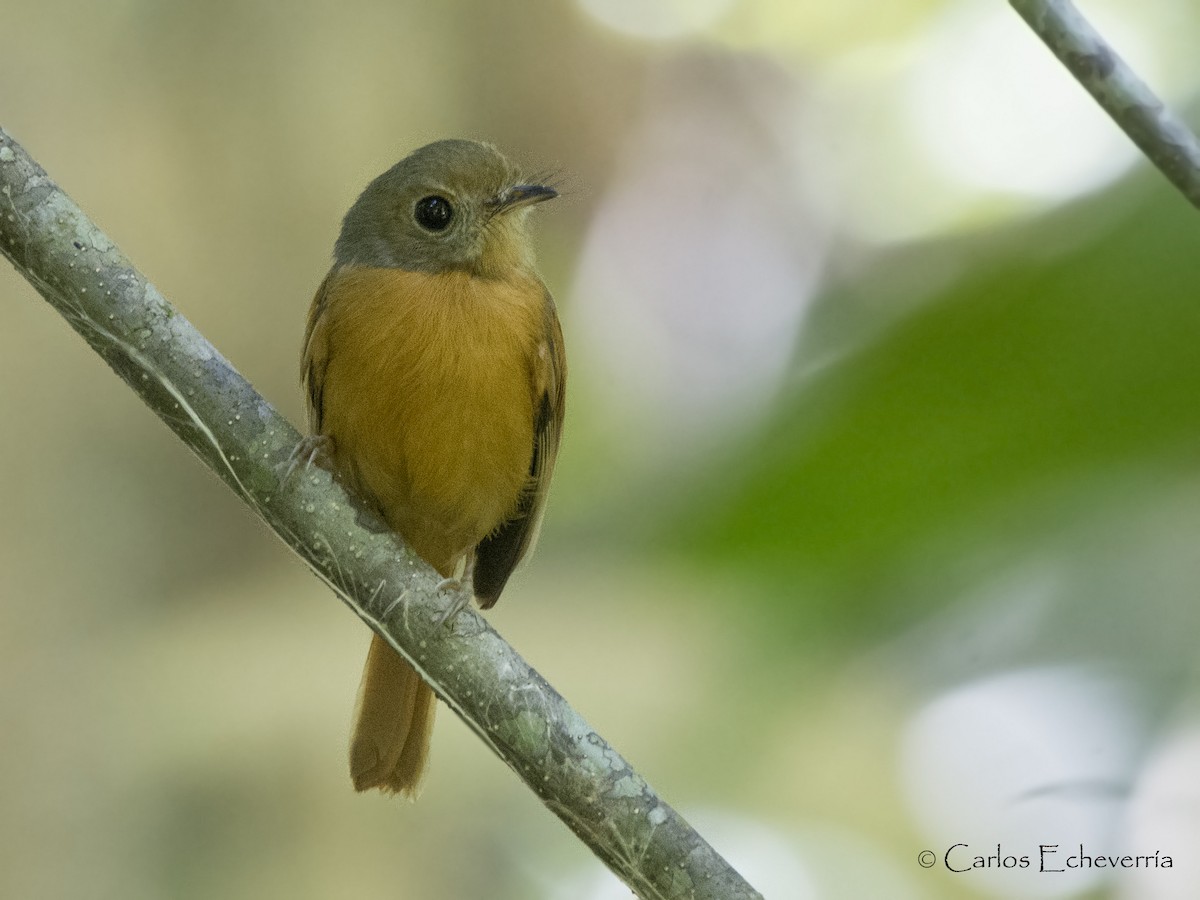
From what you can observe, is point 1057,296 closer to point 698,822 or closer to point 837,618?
point 837,618

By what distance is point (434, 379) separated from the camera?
9.61 feet

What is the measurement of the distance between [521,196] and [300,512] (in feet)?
4.12

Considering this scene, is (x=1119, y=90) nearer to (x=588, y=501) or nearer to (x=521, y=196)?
(x=521, y=196)

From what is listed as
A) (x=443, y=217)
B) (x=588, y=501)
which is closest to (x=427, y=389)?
(x=443, y=217)

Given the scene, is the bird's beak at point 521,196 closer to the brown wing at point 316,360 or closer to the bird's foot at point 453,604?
the brown wing at point 316,360

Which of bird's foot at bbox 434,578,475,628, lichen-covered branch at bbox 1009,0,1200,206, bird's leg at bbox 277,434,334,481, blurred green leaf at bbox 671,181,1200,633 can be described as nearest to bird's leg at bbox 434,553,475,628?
bird's foot at bbox 434,578,475,628

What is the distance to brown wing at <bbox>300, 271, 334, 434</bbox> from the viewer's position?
3021 millimetres

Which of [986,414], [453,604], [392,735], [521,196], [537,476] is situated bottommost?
[453,604]

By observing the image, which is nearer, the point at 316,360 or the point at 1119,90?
the point at 1119,90

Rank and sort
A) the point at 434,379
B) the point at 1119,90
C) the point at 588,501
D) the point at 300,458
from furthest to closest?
the point at 588,501 → the point at 434,379 → the point at 300,458 → the point at 1119,90

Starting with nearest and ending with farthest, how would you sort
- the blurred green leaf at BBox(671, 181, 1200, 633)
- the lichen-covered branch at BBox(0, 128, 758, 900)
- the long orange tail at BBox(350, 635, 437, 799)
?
1. the lichen-covered branch at BBox(0, 128, 758, 900)
2. the blurred green leaf at BBox(671, 181, 1200, 633)
3. the long orange tail at BBox(350, 635, 437, 799)

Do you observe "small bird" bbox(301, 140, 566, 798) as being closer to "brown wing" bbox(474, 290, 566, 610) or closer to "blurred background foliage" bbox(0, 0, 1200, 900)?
"brown wing" bbox(474, 290, 566, 610)

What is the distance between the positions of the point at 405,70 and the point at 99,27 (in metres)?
1.14

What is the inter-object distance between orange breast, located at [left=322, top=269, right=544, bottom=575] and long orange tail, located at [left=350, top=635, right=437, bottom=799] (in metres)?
0.45
